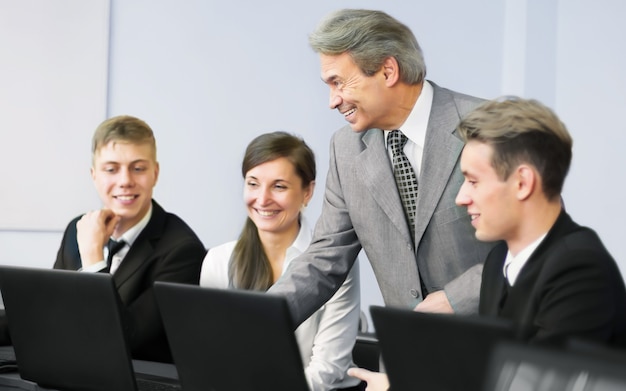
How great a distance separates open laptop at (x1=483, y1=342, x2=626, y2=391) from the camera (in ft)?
2.74

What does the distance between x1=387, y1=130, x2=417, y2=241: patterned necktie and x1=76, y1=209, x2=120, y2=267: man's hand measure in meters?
1.02

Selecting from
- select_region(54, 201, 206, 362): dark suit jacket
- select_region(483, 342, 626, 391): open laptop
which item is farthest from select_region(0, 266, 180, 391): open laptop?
select_region(483, 342, 626, 391): open laptop

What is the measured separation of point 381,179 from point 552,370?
144 cm

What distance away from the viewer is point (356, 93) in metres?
2.23

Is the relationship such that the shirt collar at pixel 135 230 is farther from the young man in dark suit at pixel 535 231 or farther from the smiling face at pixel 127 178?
the young man in dark suit at pixel 535 231

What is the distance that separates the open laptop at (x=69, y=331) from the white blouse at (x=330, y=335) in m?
0.51

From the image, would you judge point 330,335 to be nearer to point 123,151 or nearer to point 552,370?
point 123,151

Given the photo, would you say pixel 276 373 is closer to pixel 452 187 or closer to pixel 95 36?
pixel 452 187

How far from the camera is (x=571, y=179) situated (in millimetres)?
4227

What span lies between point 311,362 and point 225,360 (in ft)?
2.74

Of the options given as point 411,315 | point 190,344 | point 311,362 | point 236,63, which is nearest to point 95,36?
point 236,63

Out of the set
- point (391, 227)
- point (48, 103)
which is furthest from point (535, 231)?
point (48, 103)

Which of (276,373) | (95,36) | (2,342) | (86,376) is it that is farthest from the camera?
(95,36)

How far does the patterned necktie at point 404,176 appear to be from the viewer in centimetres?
228
